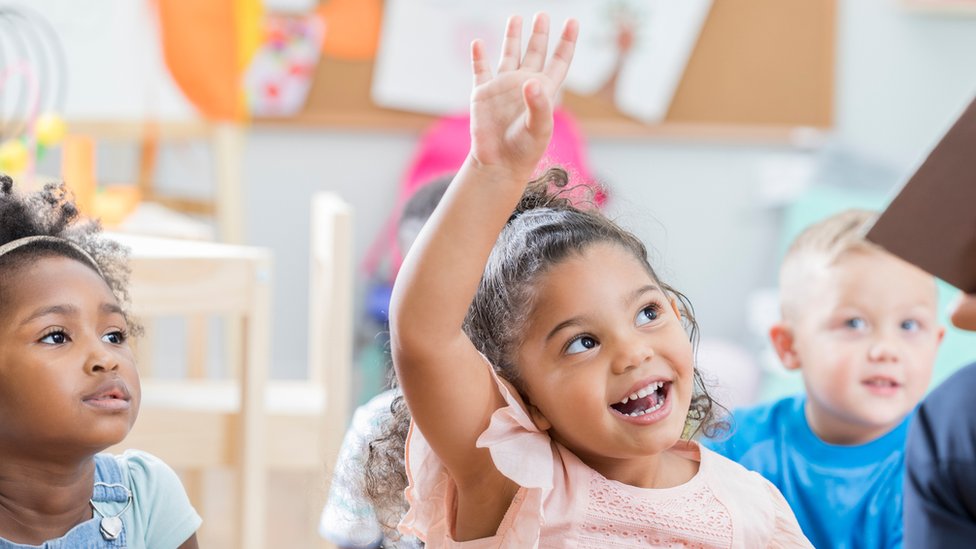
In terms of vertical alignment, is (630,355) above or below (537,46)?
below

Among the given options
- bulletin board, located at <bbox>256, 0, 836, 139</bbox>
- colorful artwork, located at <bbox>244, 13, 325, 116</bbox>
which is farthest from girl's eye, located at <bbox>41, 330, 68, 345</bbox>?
bulletin board, located at <bbox>256, 0, 836, 139</bbox>

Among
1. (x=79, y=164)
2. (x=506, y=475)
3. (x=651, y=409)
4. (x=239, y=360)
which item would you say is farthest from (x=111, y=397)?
(x=79, y=164)

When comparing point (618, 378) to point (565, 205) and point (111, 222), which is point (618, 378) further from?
point (111, 222)

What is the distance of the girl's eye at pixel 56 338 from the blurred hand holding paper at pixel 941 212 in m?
0.72

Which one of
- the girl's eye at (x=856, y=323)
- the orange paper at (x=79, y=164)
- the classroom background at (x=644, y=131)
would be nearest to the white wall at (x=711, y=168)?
the classroom background at (x=644, y=131)

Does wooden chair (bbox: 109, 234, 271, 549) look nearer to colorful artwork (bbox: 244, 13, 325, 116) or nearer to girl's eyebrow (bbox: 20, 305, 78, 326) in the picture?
girl's eyebrow (bbox: 20, 305, 78, 326)

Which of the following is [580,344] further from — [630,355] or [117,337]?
[117,337]

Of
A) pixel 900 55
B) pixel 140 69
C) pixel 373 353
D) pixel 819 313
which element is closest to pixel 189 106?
pixel 140 69

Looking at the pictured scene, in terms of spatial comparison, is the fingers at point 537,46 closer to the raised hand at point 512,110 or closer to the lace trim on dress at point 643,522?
the raised hand at point 512,110

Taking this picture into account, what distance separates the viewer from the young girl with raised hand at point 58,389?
1.01 m

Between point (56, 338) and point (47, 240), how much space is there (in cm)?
10

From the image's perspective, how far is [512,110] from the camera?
853 millimetres

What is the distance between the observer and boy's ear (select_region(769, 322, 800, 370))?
1.52 metres

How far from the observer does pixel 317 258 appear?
85.4 inches
